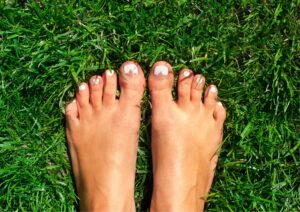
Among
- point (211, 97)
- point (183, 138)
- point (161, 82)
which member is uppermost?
point (161, 82)

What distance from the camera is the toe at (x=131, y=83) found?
1.58 meters

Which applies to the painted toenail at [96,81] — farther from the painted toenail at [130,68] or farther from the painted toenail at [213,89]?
the painted toenail at [213,89]

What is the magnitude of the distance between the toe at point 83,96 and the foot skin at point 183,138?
10.4 inches

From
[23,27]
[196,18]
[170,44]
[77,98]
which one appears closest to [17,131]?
[77,98]

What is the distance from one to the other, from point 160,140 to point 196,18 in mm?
502

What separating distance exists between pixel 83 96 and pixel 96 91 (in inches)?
2.2

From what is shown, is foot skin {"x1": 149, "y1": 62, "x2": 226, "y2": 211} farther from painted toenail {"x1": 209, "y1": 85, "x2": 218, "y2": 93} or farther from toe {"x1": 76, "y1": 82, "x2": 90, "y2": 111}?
toe {"x1": 76, "y1": 82, "x2": 90, "y2": 111}

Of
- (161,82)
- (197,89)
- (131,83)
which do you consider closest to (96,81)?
(131,83)

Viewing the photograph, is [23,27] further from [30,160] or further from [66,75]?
[30,160]

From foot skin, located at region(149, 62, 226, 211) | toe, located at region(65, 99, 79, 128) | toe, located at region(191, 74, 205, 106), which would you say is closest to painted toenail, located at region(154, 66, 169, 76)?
foot skin, located at region(149, 62, 226, 211)

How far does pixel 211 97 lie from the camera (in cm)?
162

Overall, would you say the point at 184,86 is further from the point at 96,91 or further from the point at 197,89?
the point at 96,91

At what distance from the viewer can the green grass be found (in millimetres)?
1561

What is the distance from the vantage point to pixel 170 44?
5.20 feet
